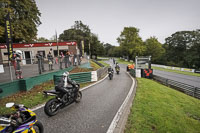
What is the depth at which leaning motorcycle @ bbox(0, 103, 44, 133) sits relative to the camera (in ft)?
7.02

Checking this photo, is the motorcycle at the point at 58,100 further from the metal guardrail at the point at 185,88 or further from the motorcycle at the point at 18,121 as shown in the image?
the metal guardrail at the point at 185,88

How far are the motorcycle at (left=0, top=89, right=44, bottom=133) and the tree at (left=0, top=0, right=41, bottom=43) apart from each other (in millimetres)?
23047

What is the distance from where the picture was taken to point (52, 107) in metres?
3.99

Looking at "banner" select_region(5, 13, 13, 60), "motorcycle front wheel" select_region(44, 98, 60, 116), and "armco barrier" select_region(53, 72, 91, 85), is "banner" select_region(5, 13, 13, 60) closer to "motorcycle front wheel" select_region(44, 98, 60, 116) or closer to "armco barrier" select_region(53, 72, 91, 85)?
"armco barrier" select_region(53, 72, 91, 85)

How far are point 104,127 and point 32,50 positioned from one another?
73.9 feet

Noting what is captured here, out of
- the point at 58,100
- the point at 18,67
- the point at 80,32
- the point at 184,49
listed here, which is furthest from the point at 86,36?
the point at 58,100

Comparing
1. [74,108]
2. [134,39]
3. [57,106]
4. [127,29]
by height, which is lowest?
[74,108]

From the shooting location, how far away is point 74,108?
464 centimetres

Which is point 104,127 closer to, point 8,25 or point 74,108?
point 74,108

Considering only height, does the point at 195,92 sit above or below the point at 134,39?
below

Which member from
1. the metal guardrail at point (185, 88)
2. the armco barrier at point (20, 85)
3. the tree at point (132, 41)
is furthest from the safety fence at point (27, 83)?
the tree at point (132, 41)

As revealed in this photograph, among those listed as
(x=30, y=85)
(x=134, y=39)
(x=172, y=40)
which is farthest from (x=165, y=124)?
(x=172, y=40)

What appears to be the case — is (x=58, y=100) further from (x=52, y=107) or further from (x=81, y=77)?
(x=81, y=77)

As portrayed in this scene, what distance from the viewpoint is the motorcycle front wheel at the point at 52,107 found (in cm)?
374
